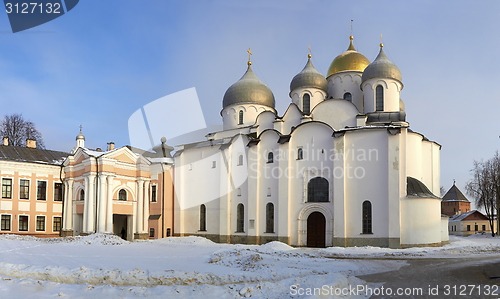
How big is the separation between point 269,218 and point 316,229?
3.29m

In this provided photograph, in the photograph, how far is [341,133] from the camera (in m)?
25.2

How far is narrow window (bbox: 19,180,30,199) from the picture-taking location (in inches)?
1214

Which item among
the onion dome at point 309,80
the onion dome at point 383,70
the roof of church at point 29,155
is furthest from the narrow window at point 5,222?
the onion dome at point 383,70

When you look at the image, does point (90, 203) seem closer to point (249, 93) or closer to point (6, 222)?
point (6, 222)

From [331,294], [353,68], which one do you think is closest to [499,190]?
[353,68]

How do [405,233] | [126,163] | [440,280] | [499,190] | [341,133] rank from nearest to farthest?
[440,280] < [405,233] < [341,133] < [126,163] < [499,190]

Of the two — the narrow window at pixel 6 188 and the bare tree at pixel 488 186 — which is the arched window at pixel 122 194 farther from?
the bare tree at pixel 488 186

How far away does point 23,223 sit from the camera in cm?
3069

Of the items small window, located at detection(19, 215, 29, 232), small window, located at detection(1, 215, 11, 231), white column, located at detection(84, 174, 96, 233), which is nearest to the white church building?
white column, located at detection(84, 174, 96, 233)

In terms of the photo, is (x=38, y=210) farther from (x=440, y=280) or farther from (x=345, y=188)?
(x=440, y=280)

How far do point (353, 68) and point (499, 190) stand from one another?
2064cm

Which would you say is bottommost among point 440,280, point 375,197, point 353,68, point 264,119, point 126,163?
point 440,280

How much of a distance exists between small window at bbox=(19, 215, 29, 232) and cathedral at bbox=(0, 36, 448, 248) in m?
0.07

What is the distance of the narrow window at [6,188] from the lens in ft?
98.7
